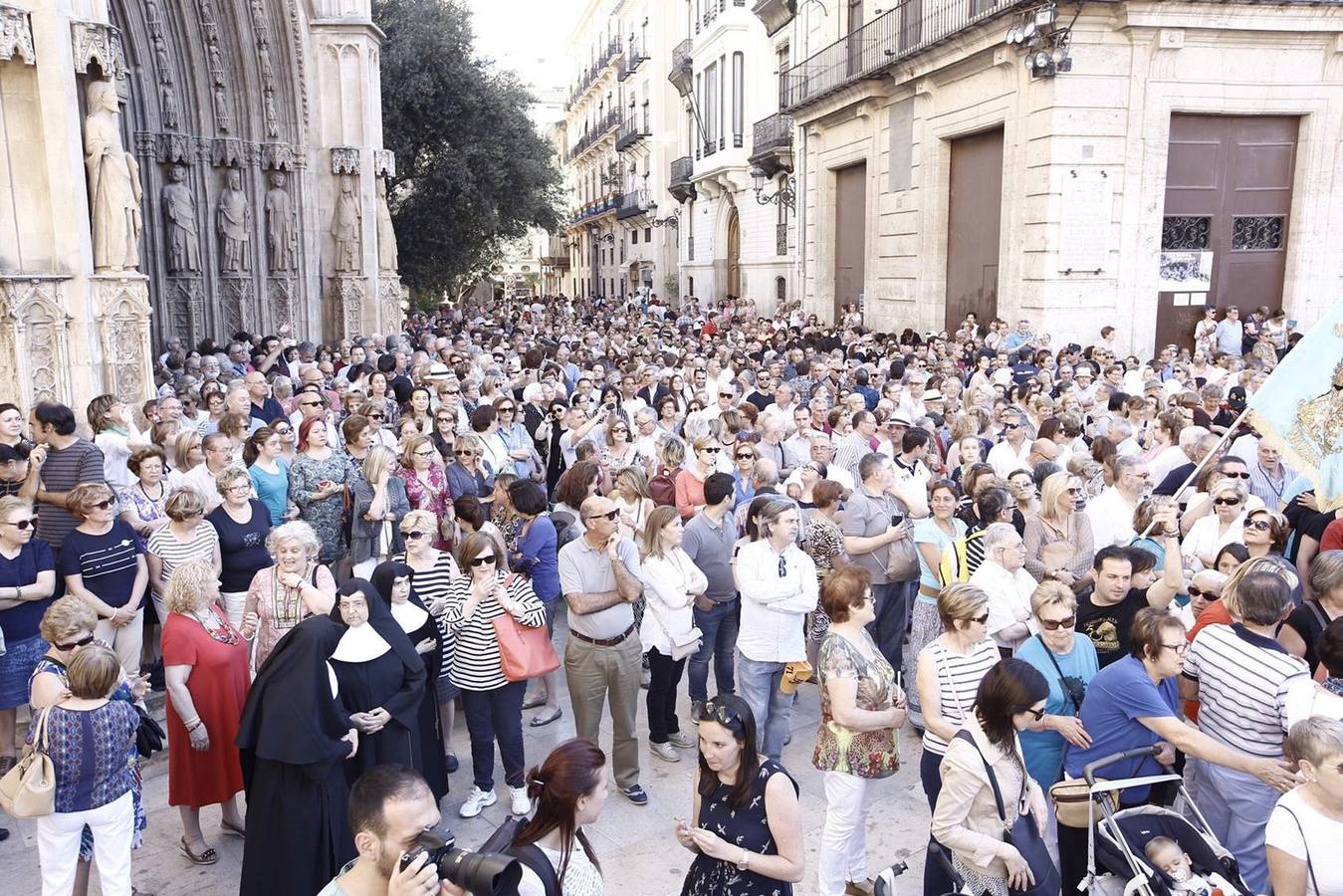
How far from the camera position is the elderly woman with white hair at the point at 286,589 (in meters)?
4.48

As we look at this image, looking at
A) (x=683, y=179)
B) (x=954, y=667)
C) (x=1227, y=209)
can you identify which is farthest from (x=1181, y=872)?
(x=683, y=179)

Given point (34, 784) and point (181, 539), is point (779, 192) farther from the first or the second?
point (34, 784)

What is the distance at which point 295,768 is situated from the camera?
389 cm

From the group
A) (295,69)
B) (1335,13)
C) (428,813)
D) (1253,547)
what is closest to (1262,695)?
(1253,547)

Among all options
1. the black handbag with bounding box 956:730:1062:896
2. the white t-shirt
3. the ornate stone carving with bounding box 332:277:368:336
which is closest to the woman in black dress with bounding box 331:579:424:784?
the black handbag with bounding box 956:730:1062:896

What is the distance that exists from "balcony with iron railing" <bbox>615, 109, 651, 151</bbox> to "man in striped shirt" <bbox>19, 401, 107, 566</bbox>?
Result: 38118 mm

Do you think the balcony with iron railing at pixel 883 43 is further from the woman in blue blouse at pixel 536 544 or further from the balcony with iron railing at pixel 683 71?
the woman in blue blouse at pixel 536 544

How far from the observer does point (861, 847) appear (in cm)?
428

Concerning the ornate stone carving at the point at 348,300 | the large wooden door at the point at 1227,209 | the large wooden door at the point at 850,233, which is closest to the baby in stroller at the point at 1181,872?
the large wooden door at the point at 1227,209

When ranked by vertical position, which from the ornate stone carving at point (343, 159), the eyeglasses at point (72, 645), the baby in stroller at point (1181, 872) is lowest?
the baby in stroller at point (1181, 872)

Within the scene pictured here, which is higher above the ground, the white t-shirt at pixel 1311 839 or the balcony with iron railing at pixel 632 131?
A: the balcony with iron railing at pixel 632 131

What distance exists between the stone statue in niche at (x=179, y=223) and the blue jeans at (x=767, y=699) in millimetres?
12058

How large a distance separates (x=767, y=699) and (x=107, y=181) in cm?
715

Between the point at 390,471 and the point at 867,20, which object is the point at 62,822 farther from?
the point at 867,20
